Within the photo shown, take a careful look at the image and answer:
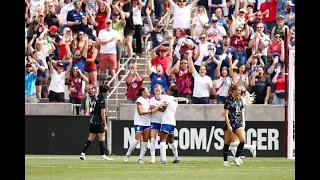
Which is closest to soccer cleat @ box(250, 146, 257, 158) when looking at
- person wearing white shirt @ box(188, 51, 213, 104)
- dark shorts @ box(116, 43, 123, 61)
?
person wearing white shirt @ box(188, 51, 213, 104)

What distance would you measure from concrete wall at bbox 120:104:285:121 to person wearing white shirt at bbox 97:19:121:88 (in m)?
1.82

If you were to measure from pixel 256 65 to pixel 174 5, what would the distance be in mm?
3636

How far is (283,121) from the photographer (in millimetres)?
29594

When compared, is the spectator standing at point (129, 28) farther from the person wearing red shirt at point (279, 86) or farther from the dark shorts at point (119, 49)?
the person wearing red shirt at point (279, 86)

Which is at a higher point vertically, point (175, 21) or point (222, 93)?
point (175, 21)

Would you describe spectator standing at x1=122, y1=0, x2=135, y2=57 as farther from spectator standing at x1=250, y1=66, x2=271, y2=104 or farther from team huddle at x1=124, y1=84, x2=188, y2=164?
team huddle at x1=124, y1=84, x2=188, y2=164

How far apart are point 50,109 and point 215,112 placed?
16.7ft

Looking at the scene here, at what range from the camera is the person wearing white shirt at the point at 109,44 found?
30844mm

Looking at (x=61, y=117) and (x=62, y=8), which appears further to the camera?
(x=62, y=8)

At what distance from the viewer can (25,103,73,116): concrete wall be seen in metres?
30.0

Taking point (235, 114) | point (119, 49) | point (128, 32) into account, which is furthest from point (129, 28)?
point (235, 114)

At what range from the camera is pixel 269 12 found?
3189 centimetres
